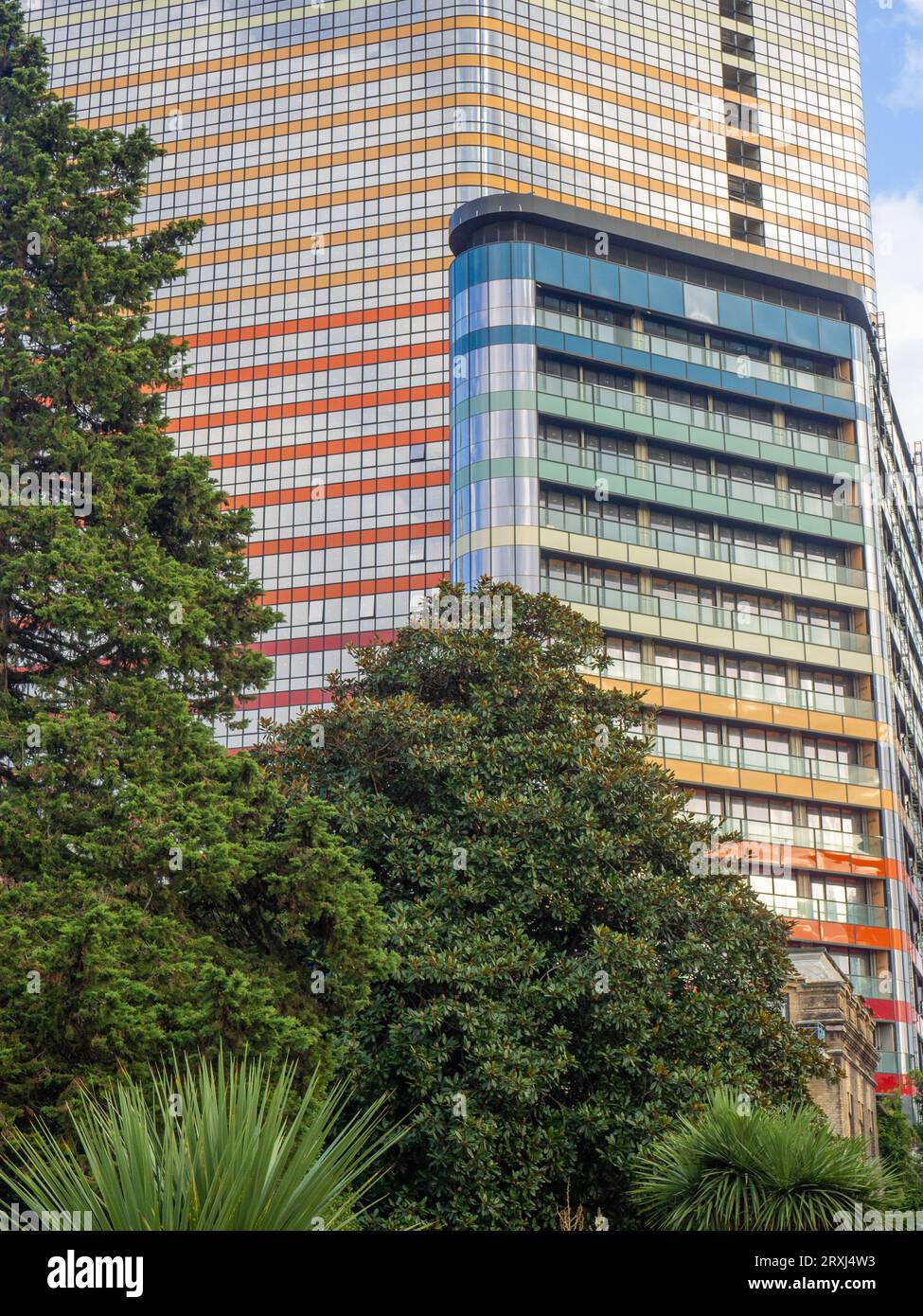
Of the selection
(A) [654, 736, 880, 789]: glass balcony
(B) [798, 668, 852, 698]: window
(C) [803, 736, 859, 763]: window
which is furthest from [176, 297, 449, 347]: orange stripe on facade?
(C) [803, 736, 859, 763]: window

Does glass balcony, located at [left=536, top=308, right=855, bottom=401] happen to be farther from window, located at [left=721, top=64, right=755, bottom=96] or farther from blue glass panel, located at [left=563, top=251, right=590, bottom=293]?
window, located at [left=721, top=64, right=755, bottom=96]

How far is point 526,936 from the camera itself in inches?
959

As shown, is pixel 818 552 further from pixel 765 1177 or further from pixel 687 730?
pixel 765 1177

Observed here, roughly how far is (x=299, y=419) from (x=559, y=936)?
70.5 m

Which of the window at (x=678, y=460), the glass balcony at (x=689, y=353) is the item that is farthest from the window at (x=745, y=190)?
the window at (x=678, y=460)

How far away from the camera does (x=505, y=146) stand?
96.6m

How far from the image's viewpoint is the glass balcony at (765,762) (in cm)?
7250

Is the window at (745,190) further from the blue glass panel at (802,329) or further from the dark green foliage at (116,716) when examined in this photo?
the dark green foliage at (116,716)

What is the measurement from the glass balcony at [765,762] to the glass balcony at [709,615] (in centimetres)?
572
